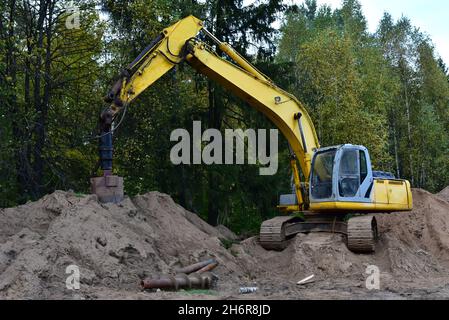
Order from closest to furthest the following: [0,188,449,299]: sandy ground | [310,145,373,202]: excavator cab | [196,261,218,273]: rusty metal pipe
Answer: [0,188,449,299]: sandy ground
[196,261,218,273]: rusty metal pipe
[310,145,373,202]: excavator cab

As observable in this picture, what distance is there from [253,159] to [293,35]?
57.8 ft

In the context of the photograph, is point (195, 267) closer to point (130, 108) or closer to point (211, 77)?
→ point (211, 77)

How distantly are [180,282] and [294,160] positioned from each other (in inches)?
206

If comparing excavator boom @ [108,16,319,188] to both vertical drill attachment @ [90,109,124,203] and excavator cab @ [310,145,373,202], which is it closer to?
vertical drill attachment @ [90,109,124,203]

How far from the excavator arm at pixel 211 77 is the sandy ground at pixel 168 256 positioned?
1678 millimetres

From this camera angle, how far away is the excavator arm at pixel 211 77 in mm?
10344

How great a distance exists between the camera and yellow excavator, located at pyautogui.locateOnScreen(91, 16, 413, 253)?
10562 millimetres

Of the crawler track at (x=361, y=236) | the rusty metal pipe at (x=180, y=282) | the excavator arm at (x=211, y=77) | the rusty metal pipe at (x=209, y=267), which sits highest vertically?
the excavator arm at (x=211, y=77)

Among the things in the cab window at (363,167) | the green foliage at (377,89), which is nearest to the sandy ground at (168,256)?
the cab window at (363,167)

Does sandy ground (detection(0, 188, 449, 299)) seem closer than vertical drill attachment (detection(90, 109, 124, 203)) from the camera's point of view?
Yes

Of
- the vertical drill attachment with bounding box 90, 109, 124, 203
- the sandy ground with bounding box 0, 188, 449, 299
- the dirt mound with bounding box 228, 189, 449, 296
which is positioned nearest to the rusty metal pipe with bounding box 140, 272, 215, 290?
the sandy ground with bounding box 0, 188, 449, 299

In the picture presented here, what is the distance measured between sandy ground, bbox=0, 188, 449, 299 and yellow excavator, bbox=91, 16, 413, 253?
1.29 feet

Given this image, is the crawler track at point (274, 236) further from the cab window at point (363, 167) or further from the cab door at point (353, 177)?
the cab window at point (363, 167)
